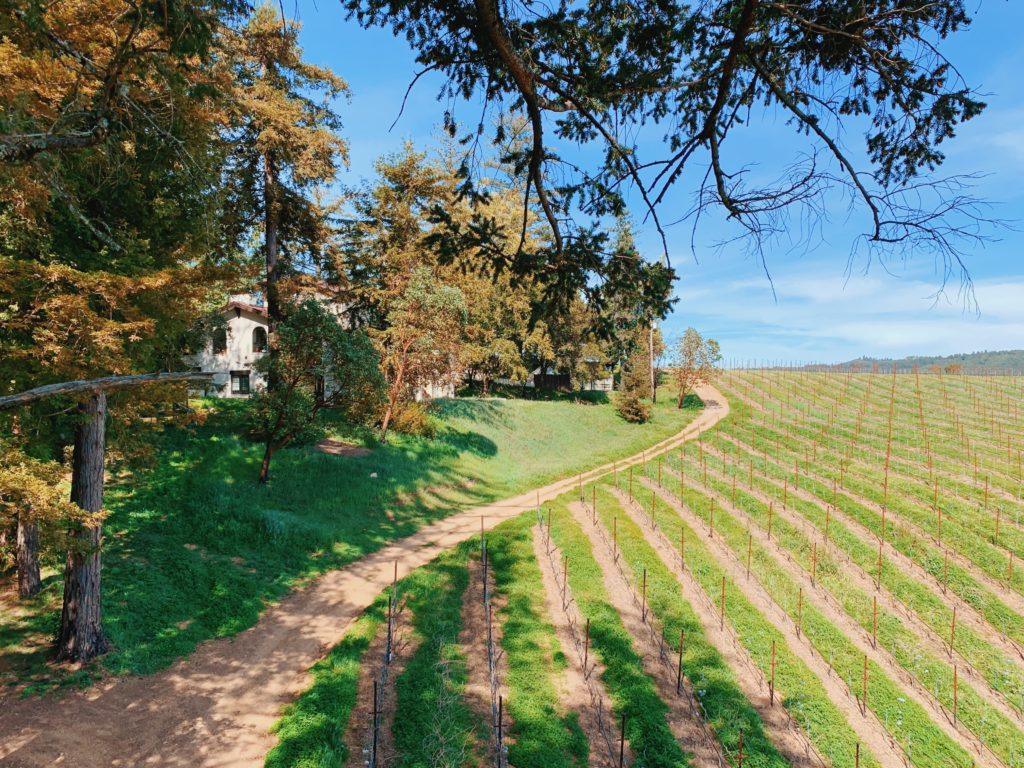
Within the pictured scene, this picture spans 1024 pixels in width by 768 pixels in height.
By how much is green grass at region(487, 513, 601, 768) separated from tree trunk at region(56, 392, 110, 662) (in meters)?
7.04

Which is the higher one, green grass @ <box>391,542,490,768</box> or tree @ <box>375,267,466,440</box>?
tree @ <box>375,267,466,440</box>

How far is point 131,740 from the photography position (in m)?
6.80

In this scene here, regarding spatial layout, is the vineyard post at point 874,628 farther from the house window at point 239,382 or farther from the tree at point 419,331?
the house window at point 239,382

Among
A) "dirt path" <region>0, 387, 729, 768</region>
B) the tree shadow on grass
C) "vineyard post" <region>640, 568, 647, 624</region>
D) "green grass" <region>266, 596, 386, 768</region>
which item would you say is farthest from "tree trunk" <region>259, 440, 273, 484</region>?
"vineyard post" <region>640, 568, 647, 624</region>

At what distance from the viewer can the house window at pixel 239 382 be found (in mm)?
31531

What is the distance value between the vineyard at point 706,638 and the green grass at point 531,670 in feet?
0.13

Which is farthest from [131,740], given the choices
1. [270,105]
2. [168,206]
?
[270,105]

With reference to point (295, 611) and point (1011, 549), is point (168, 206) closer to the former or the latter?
point (295, 611)

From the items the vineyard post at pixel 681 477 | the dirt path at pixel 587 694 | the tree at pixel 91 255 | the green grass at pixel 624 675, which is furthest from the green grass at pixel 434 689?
the vineyard post at pixel 681 477

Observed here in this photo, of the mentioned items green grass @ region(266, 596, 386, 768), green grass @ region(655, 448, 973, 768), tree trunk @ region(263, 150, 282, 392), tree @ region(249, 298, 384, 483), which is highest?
tree trunk @ region(263, 150, 282, 392)

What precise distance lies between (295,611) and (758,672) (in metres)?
9.47

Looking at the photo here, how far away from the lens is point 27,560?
9344 millimetres

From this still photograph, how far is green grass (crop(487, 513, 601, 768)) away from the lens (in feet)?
23.4

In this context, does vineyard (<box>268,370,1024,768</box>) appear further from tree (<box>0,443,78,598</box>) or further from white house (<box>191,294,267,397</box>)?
white house (<box>191,294,267,397</box>)
